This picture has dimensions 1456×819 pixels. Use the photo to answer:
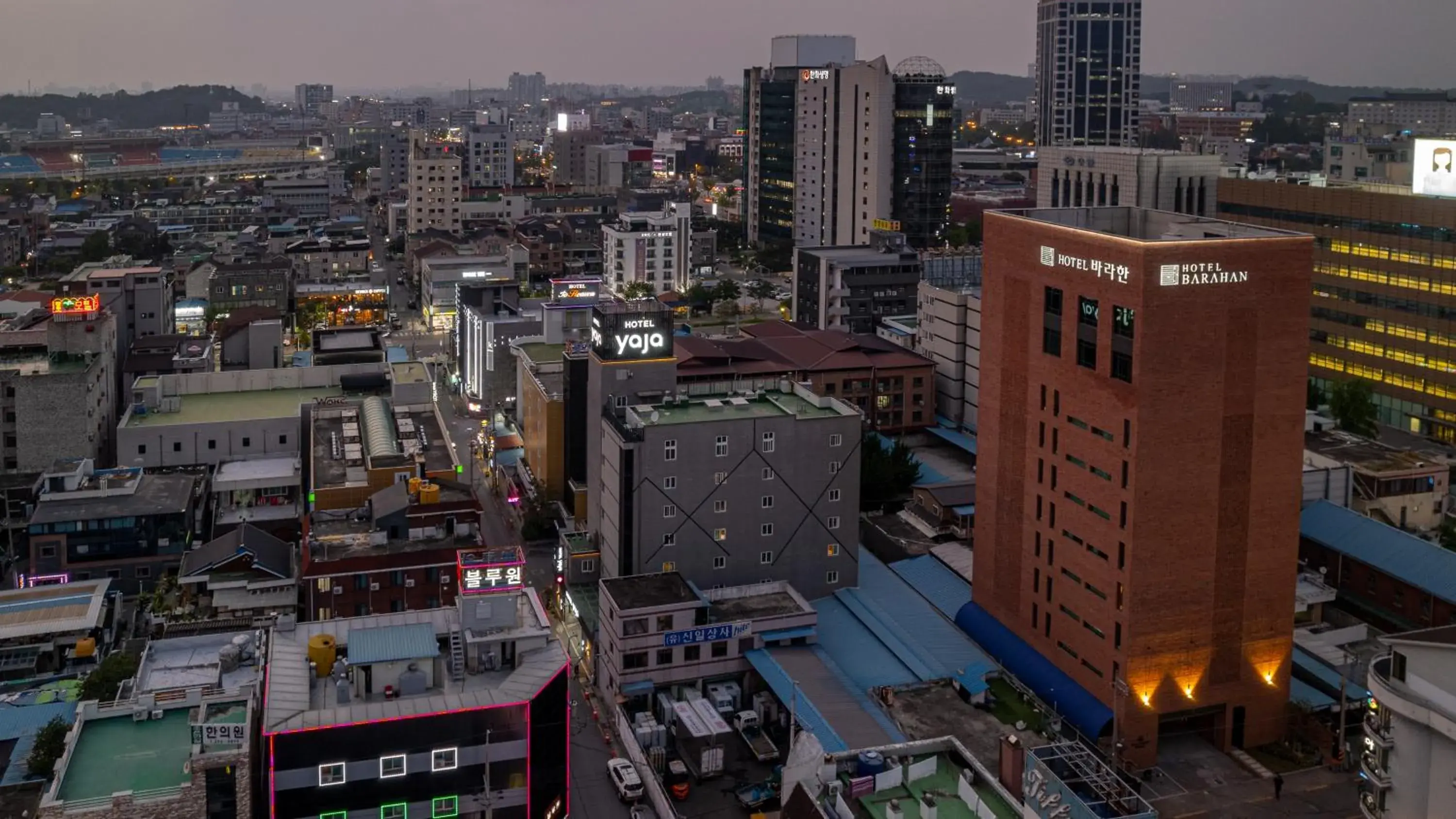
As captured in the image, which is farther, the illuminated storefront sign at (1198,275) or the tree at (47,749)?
the illuminated storefront sign at (1198,275)

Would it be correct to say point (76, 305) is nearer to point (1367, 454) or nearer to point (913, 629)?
point (913, 629)

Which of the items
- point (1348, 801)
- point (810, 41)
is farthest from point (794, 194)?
point (1348, 801)

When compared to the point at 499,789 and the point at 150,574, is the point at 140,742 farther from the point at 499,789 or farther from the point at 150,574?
the point at 150,574

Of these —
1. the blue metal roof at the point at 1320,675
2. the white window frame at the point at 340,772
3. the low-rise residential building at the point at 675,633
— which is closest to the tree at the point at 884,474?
the low-rise residential building at the point at 675,633

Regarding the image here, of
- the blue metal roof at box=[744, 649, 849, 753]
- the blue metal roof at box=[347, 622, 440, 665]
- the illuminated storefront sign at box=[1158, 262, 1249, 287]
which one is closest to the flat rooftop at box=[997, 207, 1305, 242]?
the illuminated storefront sign at box=[1158, 262, 1249, 287]

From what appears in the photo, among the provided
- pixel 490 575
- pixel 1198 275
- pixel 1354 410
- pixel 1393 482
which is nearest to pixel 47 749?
pixel 490 575

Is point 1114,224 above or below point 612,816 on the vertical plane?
above

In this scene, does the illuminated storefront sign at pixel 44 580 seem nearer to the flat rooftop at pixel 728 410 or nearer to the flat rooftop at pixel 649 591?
the flat rooftop at pixel 649 591
